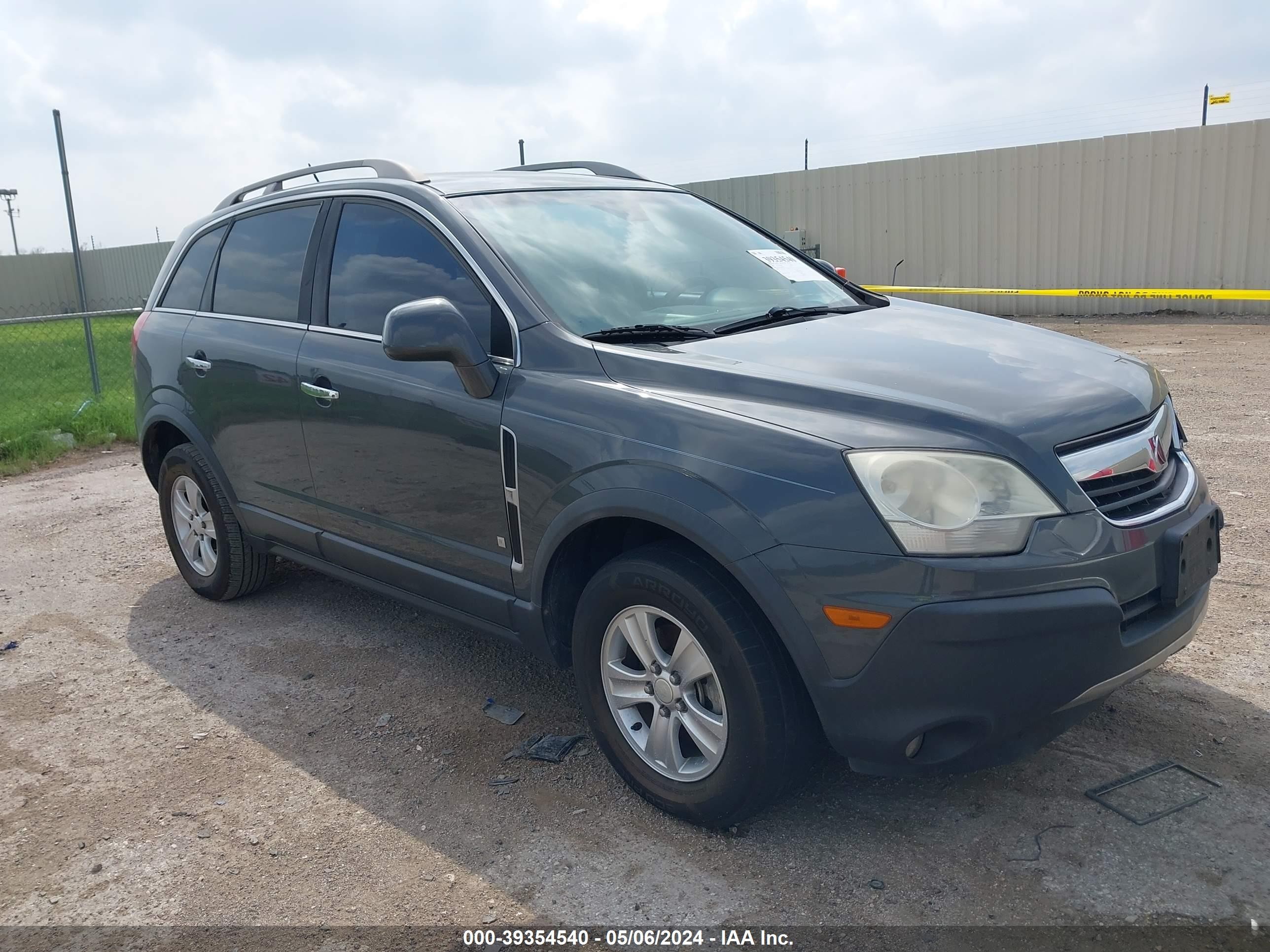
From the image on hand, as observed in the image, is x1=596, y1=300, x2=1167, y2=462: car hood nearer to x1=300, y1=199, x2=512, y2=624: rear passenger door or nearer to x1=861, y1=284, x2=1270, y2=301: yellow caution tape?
x1=300, y1=199, x2=512, y2=624: rear passenger door

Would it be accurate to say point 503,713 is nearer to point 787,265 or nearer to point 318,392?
point 318,392

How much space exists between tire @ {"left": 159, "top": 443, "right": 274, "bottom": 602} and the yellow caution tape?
29.0 feet

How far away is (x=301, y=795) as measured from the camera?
3455mm

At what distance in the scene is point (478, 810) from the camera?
3.29 m

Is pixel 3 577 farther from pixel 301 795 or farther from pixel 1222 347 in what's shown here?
pixel 1222 347

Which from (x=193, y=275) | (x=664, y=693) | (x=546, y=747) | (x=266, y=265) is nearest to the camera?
(x=664, y=693)

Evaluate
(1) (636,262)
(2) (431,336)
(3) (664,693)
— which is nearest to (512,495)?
(2) (431,336)

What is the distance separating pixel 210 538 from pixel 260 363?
121 centimetres

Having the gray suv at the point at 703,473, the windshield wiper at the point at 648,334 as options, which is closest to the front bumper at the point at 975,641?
the gray suv at the point at 703,473

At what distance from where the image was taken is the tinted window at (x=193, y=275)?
201 inches

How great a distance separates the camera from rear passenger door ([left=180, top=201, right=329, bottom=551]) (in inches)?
171

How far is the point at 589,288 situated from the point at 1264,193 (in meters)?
14.0

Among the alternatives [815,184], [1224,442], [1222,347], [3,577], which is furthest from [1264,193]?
[3,577]

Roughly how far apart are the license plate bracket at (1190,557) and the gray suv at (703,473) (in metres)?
0.01
